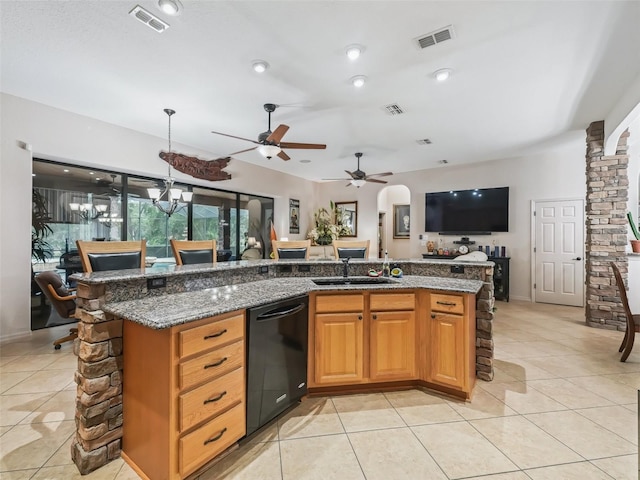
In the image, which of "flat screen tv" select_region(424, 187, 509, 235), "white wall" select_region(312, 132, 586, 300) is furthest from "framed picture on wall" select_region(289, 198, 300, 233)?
"flat screen tv" select_region(424, 187, 509, 235)

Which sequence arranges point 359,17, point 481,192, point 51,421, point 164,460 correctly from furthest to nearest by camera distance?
point 481,192 < point 359,17 < point 51,421 < point 164,460

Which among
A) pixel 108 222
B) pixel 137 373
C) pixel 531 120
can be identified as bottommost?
pixel 137 373

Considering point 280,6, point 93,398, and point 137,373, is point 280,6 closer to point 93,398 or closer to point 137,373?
point 137,373

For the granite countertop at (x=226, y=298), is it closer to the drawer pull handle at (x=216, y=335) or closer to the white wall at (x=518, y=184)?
the drawer pull handle at (x=216, y=335)

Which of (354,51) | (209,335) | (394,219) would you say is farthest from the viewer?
(394,219)

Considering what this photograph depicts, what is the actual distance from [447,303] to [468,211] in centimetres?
489

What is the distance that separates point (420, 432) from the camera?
1982mm

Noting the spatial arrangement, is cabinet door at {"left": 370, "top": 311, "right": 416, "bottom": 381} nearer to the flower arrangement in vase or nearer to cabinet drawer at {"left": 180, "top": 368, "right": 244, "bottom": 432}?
cabinet drawer at {"left": 180, "top": 368, "right": 244, "bottom": 432}

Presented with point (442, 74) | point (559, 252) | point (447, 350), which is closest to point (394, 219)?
point (559, 252)

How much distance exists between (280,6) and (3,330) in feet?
15.3

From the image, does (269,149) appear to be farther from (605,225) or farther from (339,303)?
(605,225)

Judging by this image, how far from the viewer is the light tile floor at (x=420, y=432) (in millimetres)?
1650

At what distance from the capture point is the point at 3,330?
3543 millimetres

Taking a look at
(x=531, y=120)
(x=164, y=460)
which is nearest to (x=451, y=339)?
(x=164, y=460)
